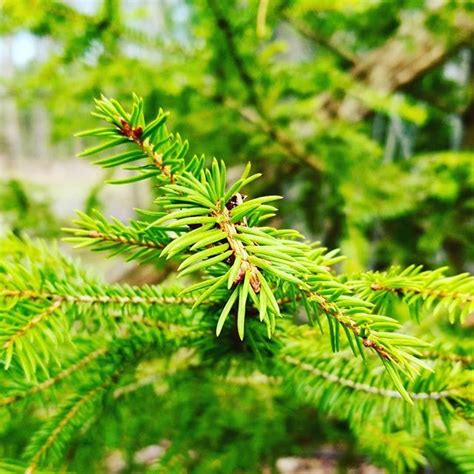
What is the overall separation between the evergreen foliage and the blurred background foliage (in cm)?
24

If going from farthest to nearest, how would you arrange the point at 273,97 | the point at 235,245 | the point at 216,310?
the point at 273,97 < the point at 216,310 < the point at 235,245

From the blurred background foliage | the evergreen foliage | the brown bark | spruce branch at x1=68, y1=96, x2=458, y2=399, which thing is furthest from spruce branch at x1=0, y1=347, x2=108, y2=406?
the brown bark

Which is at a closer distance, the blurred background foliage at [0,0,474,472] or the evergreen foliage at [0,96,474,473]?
the evergreen foliage at [0,96,474,473]

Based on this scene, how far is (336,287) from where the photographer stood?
409mm

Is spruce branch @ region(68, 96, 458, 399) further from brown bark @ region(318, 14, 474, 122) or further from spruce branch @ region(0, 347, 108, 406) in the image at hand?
brown bark @ region(318, 14, 474, 122)

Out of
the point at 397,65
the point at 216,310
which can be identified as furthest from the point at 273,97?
the point at 397,65

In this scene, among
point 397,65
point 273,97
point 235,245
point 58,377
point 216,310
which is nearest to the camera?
point 235,245

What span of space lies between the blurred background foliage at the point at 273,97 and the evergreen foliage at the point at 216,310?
0.24 meters

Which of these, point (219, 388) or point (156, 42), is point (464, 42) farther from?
point (219, 388)

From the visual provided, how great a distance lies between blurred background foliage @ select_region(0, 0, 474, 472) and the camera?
1.12 meters

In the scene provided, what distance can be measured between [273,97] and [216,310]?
0.95m

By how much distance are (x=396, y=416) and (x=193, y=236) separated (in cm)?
48

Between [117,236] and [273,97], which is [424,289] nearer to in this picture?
[117,236]

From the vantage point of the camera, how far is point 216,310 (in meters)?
0.52
